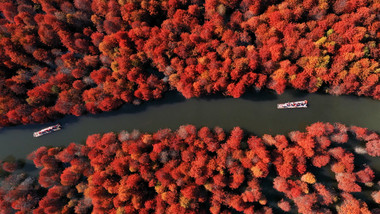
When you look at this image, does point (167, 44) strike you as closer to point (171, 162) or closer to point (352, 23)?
point (171, 162)

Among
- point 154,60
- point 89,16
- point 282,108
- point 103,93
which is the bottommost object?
point 282,108

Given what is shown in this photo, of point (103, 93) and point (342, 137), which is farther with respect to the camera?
point (103, 93)

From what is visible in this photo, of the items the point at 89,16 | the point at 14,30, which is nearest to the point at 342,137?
the point at 89,16

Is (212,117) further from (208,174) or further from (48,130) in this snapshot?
(48,130)

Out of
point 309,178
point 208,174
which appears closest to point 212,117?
point 208,174

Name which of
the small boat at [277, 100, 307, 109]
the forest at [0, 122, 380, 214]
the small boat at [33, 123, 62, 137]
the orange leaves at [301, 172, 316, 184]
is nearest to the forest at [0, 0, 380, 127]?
the small boat at [33, 123, 62, 137]

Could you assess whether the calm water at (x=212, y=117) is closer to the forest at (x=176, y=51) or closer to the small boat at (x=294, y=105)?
the small boat at (x=294, y=105)
